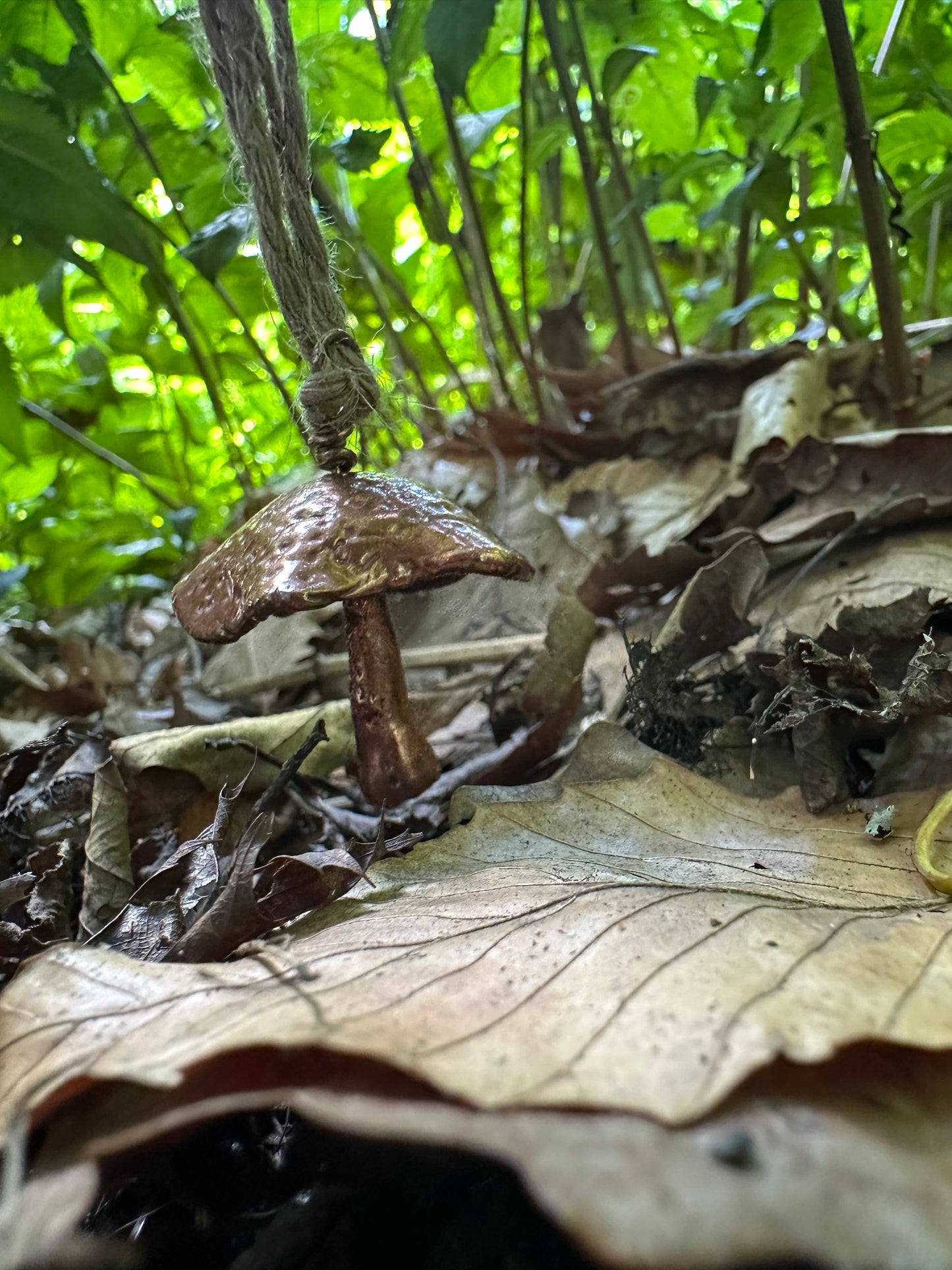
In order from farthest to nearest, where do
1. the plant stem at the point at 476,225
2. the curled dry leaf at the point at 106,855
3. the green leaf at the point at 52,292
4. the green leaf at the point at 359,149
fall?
the green leaf at the point at 52,292 < the plant stem at the point at 476,225 < the green leaf at the point at 359,149 < the curled dry leaf at the point at 106,855

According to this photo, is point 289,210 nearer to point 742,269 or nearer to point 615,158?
point 615,158

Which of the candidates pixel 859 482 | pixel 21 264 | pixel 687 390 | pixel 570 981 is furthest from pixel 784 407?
pixel 21 264

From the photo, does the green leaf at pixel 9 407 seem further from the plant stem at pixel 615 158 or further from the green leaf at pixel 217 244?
the plant stem at pixel 615 158

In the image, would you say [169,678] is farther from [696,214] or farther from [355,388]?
[696,214]

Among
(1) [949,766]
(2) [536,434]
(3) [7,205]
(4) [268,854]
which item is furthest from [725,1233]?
(2) [536,434]

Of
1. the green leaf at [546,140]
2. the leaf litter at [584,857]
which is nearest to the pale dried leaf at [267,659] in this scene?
the leaf litter at [584,857]
